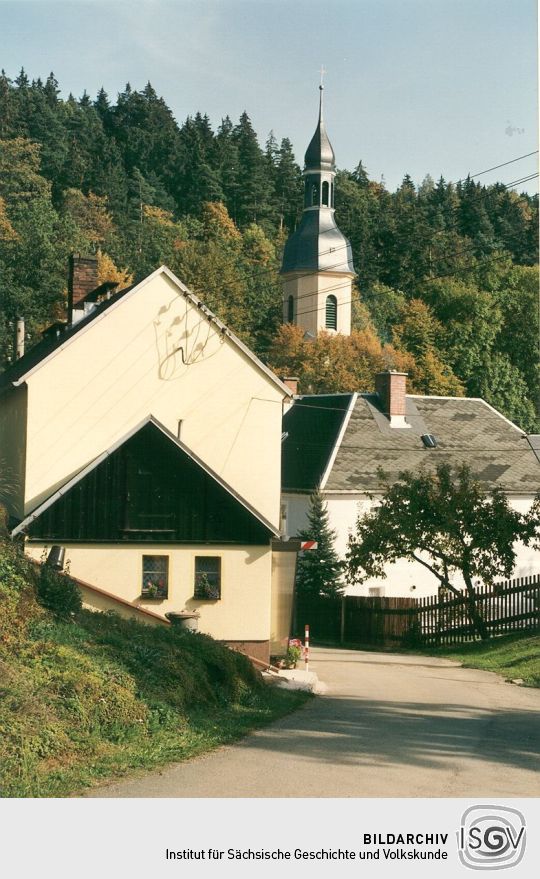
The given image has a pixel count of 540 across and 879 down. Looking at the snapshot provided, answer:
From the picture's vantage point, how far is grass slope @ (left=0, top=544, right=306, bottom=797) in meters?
8.93

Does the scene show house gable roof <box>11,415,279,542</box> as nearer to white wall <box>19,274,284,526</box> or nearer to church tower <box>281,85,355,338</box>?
white wall <box>19,274,284,526</box>

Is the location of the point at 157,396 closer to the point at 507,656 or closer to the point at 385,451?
the point at 507,656

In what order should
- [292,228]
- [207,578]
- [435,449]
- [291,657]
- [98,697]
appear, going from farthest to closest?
[435,449] → [292,228] → [291,657] → [207,578] → [98,697]

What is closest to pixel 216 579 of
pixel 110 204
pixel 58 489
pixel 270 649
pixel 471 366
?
pixel 270 649

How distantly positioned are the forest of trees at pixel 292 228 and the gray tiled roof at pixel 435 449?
98 centimetres

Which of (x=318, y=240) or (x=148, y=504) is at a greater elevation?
(x=318, y=240)

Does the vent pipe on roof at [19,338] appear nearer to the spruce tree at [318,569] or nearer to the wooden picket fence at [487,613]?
the spruce tree at [318,569]

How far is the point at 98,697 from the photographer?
10.3 m

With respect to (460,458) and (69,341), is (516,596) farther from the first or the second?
(69,341)

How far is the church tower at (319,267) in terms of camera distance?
2489 cm

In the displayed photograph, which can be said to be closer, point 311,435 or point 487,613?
point 487,613

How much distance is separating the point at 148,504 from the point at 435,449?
1244 centimetres
